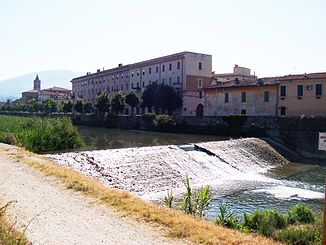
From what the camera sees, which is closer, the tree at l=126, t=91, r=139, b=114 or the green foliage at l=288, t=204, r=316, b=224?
the green foliage at l=288, t=204, r=316, b=224

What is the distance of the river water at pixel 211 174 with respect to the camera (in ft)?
48.0

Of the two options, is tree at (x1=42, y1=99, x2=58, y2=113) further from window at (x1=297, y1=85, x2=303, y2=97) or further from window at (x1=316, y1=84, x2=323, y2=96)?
window at (x1=316, y1=84, x2=323, y2=96)

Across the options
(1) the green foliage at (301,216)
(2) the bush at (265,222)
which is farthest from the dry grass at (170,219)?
(1) the green foliage at (301,216)

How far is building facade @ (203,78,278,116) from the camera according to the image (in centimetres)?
3706

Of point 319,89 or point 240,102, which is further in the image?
point 240,102

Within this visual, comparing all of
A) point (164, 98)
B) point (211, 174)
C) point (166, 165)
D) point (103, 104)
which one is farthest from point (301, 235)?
point (103, 104)

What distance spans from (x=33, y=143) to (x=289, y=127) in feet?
66.0

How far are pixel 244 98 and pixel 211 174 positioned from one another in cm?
2145

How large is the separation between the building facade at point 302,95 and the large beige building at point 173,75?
1559 centimetres

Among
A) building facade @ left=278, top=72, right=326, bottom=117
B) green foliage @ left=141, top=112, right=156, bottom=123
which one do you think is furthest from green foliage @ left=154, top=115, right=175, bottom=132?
building facade @ left=278, top=72, right=326, bottom=117

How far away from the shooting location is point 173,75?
54.9 meters

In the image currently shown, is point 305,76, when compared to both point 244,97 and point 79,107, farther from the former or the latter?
point 79,107

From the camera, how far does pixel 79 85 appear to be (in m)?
87.2

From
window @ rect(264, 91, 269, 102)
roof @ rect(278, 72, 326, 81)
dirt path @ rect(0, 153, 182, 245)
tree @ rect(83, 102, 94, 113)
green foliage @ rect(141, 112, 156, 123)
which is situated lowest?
dirt path @ rect(0, 153, 182, 245)
